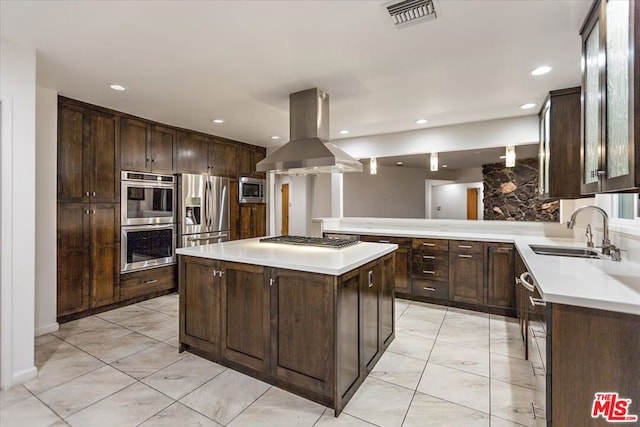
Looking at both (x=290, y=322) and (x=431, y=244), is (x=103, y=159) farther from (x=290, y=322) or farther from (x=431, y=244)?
(x=431, y=244)

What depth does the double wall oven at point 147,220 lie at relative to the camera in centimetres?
386

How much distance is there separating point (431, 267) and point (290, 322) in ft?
8.17

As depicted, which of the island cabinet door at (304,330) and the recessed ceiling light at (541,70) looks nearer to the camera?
the island cabinet door at (304,330)

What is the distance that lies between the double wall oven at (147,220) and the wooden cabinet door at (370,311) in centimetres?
313

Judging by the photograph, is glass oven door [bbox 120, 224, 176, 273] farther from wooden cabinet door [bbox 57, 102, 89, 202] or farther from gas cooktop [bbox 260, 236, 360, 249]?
gas cooktop [bbox 260, 236, 360, 249]

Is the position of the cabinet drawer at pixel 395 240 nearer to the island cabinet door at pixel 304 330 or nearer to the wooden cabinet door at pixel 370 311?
the wooden cabinet door at pixel 370 311

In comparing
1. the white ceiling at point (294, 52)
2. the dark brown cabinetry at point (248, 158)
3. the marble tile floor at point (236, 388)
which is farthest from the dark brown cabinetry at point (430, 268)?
Answer: the dark brown cabinetry at point (248, 158)

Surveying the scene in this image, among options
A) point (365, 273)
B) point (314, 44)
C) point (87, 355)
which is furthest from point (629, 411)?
point (87, 355)

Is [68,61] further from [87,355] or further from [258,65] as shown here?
[87,355]

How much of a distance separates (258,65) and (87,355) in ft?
9.23

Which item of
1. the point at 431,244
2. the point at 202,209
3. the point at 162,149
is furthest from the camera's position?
the point at 202,209

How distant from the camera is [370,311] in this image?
2.36m

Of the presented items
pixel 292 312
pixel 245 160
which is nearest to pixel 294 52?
pixel 292 312

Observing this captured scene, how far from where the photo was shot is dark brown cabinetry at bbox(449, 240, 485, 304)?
3.69m
